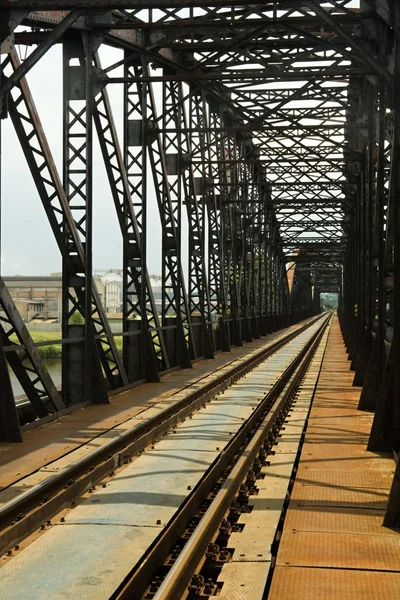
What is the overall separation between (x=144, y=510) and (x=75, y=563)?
1.59m

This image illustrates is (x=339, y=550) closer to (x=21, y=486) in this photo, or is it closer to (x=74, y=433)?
(x=21, y=486)

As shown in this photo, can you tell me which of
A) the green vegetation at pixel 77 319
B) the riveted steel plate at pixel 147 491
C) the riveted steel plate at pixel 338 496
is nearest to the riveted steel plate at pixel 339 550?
the riveted steel plate at pixel 338 496

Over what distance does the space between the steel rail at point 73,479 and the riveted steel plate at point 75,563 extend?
1.07ft

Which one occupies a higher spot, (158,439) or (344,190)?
(344,190)

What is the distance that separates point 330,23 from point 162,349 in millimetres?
10694

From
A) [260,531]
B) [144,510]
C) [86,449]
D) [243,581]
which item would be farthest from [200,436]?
[243,581]

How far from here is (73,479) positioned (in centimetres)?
874

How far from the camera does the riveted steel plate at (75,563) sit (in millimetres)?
5406

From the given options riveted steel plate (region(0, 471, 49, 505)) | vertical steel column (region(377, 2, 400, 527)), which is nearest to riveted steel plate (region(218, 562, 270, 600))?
riveted steel plate (region(0, 471, 49, 505))

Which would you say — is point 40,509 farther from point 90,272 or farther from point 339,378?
point 339,378

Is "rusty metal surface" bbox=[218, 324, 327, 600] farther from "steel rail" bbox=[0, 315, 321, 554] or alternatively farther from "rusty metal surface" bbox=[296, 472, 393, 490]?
"steel rail" bbox=[0, 315, 321, 554]

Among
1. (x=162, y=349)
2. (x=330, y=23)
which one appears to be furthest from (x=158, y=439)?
(x=162, y=349)

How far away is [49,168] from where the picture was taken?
1334 centimetres

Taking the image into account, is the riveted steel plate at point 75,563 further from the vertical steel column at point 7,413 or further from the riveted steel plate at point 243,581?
the vertical steel column at point 7,413
